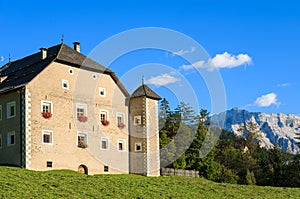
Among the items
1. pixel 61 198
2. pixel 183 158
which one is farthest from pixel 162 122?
pixel 61 198

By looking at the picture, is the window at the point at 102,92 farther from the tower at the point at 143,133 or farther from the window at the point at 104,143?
the window at the point at 104,143

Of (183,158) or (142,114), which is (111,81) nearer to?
(142,114)

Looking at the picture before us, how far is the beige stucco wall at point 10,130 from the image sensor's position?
120 ft

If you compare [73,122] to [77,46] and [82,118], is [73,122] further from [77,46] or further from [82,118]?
[77,46]

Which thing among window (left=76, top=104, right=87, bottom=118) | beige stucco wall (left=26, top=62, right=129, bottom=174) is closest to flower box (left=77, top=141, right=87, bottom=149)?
beige stucco wall (left=26, top=62, right=129, bottom=174)

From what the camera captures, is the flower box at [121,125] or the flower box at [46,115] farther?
the flower box at [121,125]

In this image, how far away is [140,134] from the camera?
144 feet

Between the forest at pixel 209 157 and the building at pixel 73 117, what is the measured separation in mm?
12067

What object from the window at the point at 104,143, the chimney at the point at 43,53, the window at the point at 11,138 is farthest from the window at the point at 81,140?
the chimney at the point at 43,53

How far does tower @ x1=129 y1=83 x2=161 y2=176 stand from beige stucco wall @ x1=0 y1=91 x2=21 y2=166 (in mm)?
10300

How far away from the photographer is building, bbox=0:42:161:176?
121ft

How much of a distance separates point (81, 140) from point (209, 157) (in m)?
21.9

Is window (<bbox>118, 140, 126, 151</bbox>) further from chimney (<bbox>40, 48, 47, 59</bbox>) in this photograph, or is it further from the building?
chimney (<bbox>40, 48, 47, 59</bbox>)

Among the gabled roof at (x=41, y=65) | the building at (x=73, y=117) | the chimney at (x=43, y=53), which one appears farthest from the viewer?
the chimney at (x=43, y=53)
